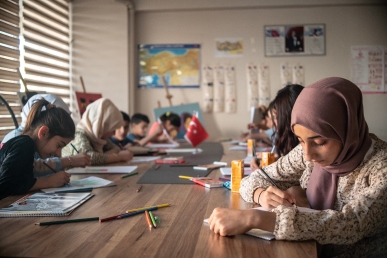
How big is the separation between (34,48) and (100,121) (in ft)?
5.48

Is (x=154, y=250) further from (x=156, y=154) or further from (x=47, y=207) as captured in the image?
(x=156, y=154)

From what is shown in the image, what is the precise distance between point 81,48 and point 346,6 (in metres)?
3.49

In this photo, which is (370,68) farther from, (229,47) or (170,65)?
(170,65)

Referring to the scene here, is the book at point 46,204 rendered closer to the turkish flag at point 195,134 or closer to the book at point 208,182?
the book at point 208,182

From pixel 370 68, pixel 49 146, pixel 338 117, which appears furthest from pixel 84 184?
pixel 370 68

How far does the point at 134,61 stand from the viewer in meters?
5.62

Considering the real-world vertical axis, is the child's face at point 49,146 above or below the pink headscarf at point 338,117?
below

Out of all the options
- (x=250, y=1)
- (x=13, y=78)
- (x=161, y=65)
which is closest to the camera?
(x=13, y=78)

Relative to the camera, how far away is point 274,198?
1.40 metres

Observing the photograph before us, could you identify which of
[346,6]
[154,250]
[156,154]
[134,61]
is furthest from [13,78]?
[346,6]

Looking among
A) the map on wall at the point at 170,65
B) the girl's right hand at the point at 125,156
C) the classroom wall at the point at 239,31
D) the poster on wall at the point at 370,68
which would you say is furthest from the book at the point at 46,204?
the poster on wall at the point at 370,68

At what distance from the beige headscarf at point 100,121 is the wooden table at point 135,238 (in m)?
1.43

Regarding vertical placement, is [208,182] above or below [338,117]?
below

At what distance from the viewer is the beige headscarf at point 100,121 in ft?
9.69
